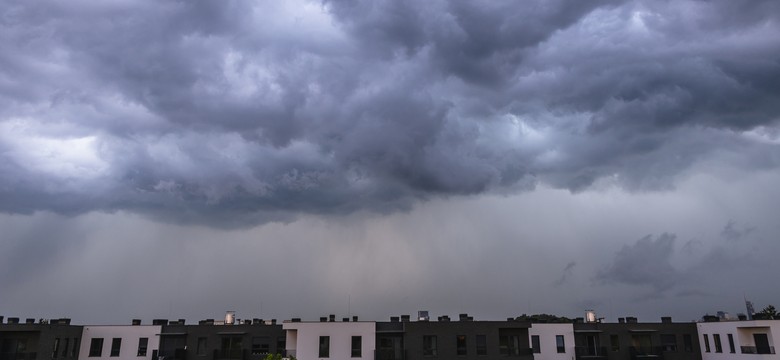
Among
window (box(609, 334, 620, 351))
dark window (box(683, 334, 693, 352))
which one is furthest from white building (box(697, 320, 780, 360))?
window (box(609, 334, 620, 351))

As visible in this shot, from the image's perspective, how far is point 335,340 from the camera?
61.2 meters

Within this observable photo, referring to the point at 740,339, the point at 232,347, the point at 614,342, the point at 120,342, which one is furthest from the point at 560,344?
the point at 120,342

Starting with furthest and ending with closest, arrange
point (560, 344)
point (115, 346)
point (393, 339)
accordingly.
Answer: point (115, 346) → point (560, 344) → point (393, 339)

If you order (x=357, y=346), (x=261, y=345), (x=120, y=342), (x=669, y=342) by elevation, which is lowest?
(x=357, y=346)

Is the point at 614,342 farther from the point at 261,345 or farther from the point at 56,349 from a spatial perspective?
the point at 56,349

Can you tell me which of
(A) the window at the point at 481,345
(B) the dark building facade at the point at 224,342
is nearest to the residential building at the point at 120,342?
(B) the dark building facade at the point at 224,342

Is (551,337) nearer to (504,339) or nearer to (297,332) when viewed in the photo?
(504,339)

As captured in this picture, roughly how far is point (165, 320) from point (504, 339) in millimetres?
39460

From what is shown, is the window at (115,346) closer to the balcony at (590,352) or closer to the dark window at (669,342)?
the balcony at (590,352)

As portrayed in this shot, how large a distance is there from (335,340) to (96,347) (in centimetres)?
2861

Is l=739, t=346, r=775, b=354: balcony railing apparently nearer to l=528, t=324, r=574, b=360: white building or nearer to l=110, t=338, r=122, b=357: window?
l=528, t=324, r=574, b=360: white building

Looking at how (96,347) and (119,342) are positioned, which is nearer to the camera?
(96,347)

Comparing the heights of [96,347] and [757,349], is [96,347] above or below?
above

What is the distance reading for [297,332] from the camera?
2472 inches
